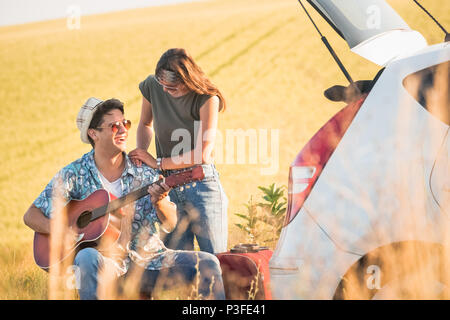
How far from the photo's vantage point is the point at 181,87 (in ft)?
14.8

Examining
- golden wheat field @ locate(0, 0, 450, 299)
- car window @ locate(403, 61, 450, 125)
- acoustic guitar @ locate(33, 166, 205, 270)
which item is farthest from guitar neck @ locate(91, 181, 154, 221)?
golden wheat field @ locate(0, 0, 450, 299)

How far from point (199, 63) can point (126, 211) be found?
22.3 m

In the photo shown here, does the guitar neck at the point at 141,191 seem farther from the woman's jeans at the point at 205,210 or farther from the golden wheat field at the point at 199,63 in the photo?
the golden wheat field at the point at 199,63

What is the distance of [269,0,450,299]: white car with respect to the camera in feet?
9.77

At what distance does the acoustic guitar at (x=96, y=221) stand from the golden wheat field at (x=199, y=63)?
261 cm

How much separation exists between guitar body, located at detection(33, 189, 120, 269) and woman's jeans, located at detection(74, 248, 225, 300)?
0.34 m

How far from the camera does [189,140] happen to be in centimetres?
455

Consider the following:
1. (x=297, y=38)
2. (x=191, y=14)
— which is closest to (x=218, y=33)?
(x=297, y=38)

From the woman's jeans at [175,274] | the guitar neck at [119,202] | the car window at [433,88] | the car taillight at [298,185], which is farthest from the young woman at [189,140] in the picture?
the car window at [433,88]

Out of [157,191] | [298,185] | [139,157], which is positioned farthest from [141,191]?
[298,185]

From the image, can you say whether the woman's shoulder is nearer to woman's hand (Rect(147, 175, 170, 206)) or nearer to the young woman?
the young woman

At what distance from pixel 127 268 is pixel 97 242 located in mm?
380

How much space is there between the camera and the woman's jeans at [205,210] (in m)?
4.46
